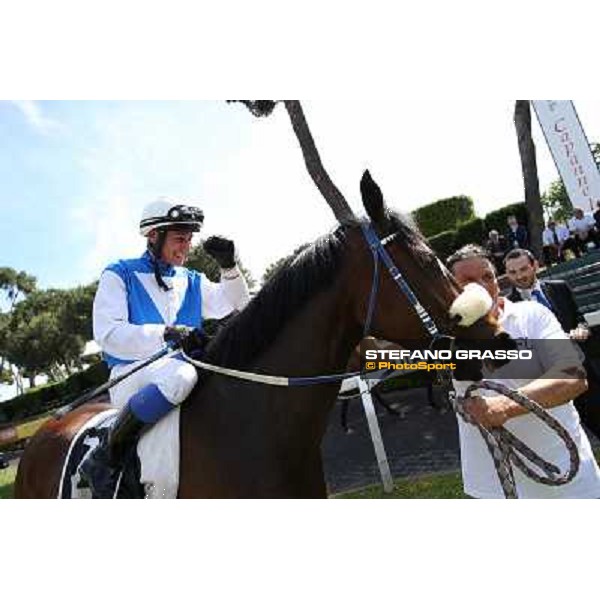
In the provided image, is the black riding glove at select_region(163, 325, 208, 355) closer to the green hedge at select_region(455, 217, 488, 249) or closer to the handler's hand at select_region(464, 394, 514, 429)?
the handler's hand at select_region(464, 394, 514, 429)

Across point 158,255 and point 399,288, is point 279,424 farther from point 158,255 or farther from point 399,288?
point 158,255

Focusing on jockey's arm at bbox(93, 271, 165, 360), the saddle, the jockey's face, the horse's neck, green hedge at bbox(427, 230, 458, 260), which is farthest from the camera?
green hedge at bbox(427, 230, 458, 260)

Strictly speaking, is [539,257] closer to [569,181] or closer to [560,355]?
[569,181]

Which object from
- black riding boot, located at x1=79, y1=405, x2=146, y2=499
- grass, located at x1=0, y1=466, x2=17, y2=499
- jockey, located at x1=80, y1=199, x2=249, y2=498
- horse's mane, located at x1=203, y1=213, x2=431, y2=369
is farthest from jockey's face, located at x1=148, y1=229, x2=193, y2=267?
grass, located at x1=0, y1=466, x2=17, y2=499

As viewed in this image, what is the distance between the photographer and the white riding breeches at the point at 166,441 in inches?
94.7

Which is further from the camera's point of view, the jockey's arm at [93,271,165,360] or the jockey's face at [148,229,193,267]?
the jockey's face at [148,229,193,267]

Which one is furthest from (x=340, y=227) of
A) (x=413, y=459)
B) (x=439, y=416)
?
(x=413, y=459)

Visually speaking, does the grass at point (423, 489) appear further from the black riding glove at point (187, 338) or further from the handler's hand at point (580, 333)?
the black riding glove at point (187, 338)

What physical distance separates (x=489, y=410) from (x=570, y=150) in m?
2.10

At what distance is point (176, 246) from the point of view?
9.41ft

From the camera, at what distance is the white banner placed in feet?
10.1

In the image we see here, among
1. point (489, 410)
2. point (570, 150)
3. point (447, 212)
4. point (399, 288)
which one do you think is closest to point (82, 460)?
point (399, 288)
